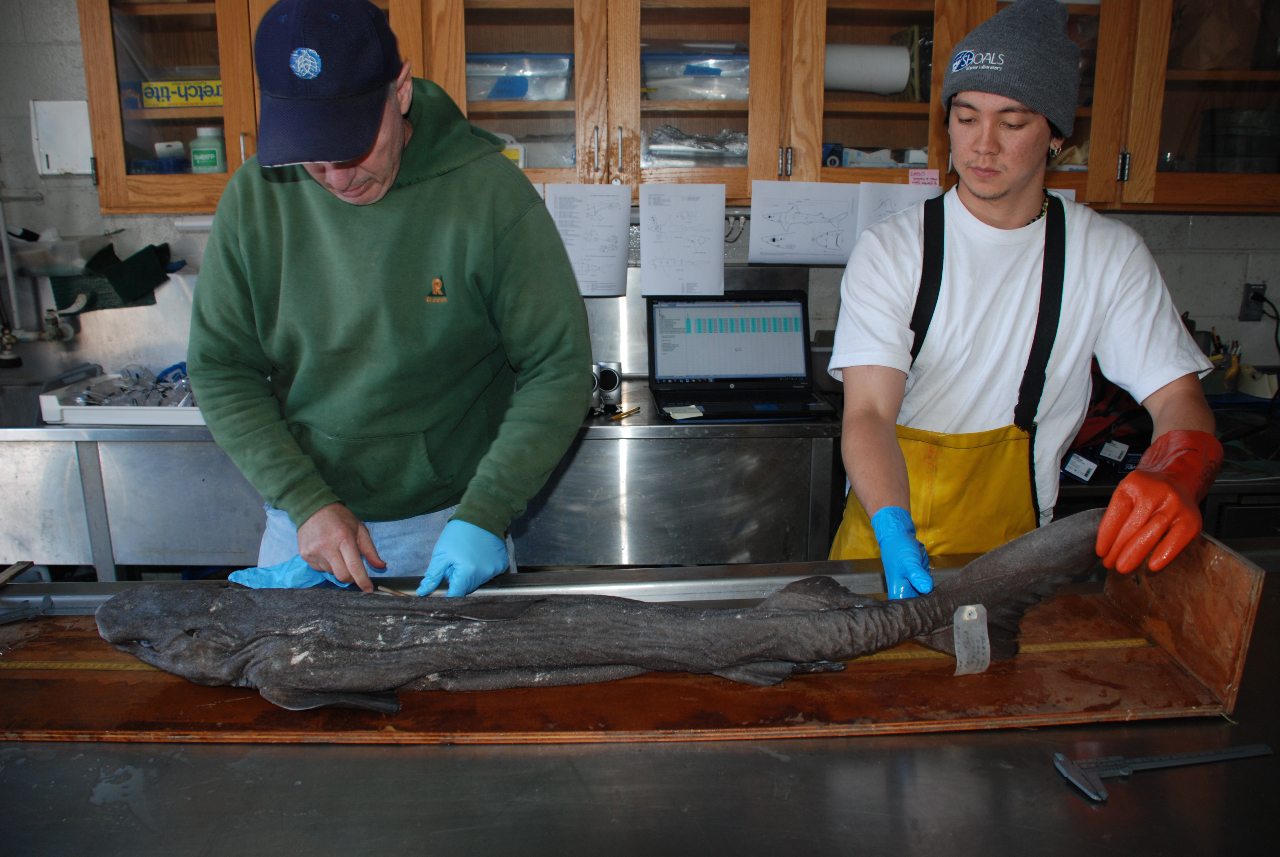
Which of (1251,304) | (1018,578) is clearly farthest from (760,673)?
(1251,304)

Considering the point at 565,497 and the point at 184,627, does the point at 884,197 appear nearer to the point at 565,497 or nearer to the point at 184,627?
the point at 565,497

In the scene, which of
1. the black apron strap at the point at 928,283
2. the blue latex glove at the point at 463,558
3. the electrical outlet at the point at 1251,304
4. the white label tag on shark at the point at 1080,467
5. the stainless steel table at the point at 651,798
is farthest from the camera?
the electrical outlet at the point at 1251,304

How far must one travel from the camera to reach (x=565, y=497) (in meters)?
2.51

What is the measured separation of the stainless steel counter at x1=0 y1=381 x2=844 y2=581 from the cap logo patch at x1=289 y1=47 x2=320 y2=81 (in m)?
1.46

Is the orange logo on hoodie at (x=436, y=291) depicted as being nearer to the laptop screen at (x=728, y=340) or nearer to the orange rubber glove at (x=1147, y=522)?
the orange rubber glove at (x=1147, y=522)

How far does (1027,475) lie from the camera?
4.84 ft

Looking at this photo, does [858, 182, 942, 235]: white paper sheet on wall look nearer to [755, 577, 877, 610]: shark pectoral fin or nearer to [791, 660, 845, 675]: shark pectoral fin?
[755, 577, 877, 610]: shark pectoral fin

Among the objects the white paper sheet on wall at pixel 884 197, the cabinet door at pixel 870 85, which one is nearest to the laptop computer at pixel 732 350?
the white paper sheet on wall at pixel 884 197

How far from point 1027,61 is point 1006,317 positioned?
425 mm

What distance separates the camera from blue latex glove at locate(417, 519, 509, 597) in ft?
3.98

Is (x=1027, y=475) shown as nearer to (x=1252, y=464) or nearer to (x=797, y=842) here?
(x=797, y=842)

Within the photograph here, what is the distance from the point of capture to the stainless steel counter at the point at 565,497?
2.45 metres

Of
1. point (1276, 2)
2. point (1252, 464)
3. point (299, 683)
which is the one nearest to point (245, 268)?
point (299, 683)

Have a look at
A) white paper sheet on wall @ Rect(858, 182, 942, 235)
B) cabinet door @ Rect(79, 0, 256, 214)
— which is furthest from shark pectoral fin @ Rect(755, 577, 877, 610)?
cabinet door @ Rect(79, 0, 256, 214)
